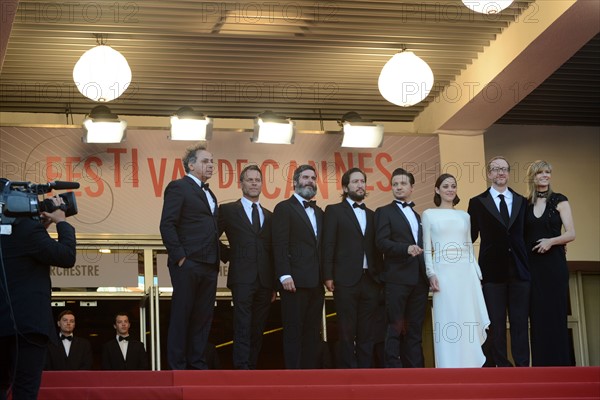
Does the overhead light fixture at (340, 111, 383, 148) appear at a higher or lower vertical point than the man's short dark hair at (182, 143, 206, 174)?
higher

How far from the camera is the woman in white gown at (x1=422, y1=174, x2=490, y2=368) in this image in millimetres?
7473

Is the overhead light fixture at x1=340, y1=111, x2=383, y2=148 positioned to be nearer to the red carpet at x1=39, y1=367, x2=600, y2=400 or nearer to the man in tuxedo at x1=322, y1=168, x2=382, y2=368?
the man in tuxedo at x1=322, y1=168, x2=382, y2=368

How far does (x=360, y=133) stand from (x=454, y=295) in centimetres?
331

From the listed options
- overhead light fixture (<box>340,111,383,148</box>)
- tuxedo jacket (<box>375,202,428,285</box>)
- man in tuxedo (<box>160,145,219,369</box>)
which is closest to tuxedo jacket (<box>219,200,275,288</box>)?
man in tuxedo (<box>160,145,219,369</box>)

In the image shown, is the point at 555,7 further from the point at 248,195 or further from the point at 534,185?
the point at 248,195

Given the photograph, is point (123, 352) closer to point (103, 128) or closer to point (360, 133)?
point (103, 128)

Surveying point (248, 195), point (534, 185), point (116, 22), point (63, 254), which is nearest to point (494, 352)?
point (534, 185)

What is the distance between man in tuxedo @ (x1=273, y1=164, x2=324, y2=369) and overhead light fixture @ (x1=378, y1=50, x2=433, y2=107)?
233 centimetres

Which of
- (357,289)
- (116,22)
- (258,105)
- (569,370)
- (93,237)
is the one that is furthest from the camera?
(258,105)

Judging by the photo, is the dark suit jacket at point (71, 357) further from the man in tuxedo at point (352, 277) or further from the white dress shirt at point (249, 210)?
the man in tuxedo at point (352, 277)

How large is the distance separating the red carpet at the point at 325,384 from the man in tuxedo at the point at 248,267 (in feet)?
2.25

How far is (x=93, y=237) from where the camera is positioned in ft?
33.5

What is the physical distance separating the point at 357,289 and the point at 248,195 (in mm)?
996

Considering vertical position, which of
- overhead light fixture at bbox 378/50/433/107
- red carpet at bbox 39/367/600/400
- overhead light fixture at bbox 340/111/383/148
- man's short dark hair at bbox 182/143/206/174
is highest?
overhead light fixture at bbox 378/50/433/107
